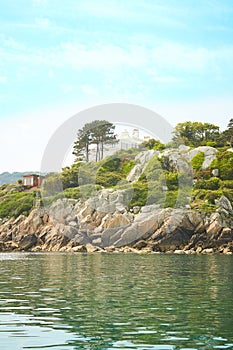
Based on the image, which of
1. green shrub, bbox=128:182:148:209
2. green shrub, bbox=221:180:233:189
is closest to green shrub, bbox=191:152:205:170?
green shrub, bbox=221:180:233:189

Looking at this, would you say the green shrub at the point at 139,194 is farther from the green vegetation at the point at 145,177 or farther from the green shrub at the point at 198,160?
the green shrub at the point at 198,160

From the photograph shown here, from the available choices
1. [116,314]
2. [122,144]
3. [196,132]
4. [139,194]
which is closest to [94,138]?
[122,144]

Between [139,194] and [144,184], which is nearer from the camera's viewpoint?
[139,194]

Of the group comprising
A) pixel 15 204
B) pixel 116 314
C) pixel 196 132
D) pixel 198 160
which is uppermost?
pixel 196 132

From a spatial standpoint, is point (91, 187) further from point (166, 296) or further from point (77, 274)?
point (166, 296)

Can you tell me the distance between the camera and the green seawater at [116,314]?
13.7 m

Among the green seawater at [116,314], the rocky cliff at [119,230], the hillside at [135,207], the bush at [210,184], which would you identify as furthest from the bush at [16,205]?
the green seawater at [116,314]

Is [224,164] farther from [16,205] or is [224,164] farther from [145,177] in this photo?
[16,205]

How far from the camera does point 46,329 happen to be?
1527 cm

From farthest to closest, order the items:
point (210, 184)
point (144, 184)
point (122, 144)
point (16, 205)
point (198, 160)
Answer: point (122, 144)
point (16, 205)
point (198, 160)
point (144, 184)
point (210, 184)

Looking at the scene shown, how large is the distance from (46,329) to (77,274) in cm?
1915

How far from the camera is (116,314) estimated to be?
18.0 metres

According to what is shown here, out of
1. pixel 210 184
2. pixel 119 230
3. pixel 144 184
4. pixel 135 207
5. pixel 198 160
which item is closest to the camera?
pixel 119 230

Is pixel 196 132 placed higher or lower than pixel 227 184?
higher
